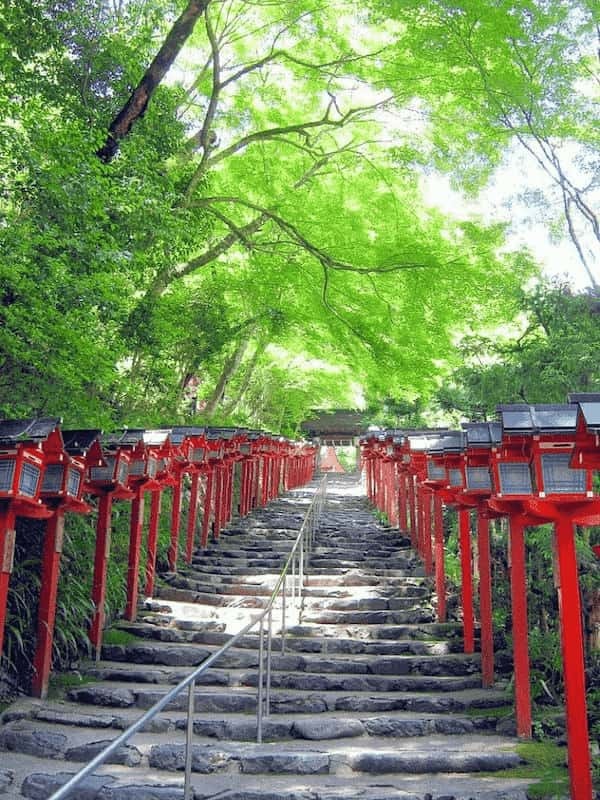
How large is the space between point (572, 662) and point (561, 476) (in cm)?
160

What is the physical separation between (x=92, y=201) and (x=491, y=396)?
596cm

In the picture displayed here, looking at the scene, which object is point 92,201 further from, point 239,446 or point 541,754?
point 239,446

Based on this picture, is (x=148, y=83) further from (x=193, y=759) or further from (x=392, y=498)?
(x=392, y=498)

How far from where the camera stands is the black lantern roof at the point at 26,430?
6367 mm

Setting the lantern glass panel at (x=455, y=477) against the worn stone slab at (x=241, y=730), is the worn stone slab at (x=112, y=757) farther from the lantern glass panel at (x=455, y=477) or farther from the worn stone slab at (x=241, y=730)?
the lantern glass panel at (x=455, y=477)

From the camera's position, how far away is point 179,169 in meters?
11.7

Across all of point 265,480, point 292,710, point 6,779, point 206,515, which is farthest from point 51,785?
point 265,480

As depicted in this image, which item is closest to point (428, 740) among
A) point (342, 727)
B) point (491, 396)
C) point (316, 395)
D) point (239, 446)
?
point (342, 727)

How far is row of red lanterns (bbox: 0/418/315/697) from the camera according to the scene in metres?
6.64

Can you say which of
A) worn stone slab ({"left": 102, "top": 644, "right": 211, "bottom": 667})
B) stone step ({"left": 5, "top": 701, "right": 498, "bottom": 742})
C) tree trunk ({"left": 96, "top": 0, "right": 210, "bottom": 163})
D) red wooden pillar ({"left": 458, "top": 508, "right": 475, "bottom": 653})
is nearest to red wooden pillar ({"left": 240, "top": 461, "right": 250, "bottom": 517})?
worn stone slab ({"left": 102, "top": 644, "right": 211, "bottom": 667})

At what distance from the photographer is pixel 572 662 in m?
6.00

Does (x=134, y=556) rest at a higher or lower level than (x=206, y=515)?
lower

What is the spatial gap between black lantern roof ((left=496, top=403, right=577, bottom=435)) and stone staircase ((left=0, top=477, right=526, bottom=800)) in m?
3.11

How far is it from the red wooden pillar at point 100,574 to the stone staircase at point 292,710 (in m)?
0.47
